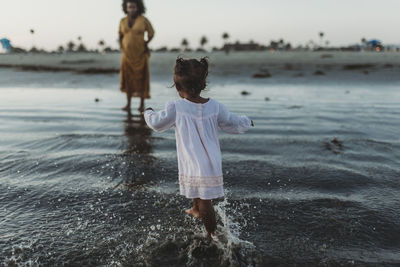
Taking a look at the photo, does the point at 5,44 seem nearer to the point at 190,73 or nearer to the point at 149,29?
the point at 190,73

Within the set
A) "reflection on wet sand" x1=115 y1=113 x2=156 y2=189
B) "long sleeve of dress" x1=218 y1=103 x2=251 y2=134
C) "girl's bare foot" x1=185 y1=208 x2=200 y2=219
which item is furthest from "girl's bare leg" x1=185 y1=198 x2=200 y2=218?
"reflection on wet sand" x1=115 y1=113 x2=156 y2=189

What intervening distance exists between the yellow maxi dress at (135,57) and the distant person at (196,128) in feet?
17.0

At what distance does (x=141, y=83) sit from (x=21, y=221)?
5289 millimetres

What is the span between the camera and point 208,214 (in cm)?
240

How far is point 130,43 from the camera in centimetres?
712

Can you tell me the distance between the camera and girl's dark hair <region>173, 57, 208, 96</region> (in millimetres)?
2305

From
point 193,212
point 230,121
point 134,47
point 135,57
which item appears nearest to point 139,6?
point 134,47

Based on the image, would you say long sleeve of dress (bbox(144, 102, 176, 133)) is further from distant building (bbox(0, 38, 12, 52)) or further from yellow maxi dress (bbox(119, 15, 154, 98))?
yellow maxi dress (bbox(119, 15, 154, 98))

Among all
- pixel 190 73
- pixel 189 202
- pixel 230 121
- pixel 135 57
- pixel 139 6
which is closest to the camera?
pixel 190 73

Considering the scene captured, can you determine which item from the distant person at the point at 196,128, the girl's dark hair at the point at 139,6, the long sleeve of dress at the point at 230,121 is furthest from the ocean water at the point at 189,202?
the girl's dark hair at the point at 139,6

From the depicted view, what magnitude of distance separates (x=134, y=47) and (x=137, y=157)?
3.73 m

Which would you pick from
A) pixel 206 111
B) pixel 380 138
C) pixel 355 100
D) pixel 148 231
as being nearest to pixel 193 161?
pixel 206 111

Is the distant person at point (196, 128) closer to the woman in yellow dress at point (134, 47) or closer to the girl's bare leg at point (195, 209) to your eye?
the girl's bare leg at point (195, 209)

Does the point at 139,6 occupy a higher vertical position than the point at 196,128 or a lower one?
higher
